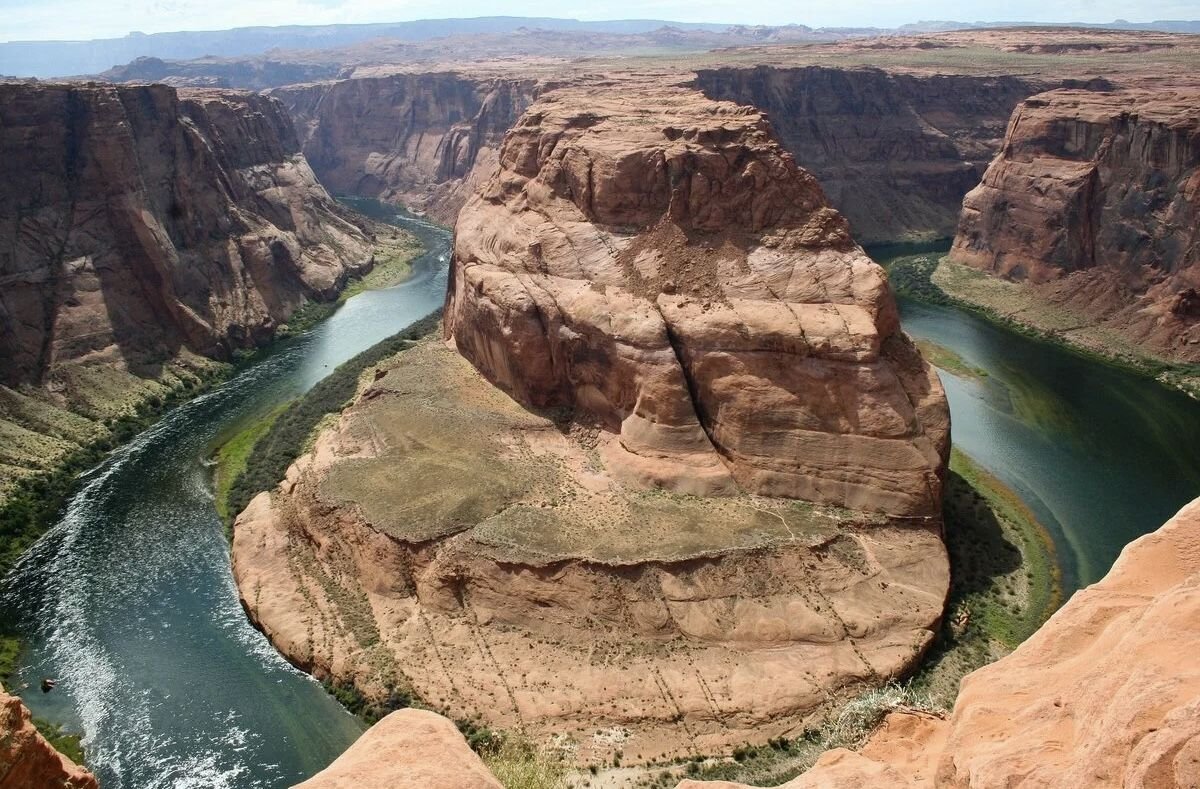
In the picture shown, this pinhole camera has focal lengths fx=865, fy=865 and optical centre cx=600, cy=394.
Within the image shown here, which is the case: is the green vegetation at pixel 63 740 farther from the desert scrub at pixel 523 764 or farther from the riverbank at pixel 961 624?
the riverbank at pixel 961 624

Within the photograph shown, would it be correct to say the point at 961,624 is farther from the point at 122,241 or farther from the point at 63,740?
the point at 122,241

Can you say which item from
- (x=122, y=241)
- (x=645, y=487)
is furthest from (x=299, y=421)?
(x=645, y=487)

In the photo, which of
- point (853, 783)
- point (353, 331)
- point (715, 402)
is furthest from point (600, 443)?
point (353, 331)

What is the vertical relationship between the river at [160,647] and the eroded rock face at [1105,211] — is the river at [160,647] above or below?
below

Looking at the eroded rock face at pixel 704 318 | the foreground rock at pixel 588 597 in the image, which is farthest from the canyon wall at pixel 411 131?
the foreground rock at pixel 588 597

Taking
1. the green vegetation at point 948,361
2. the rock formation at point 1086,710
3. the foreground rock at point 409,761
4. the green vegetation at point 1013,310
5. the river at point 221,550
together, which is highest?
the rock formation at point 1086,710

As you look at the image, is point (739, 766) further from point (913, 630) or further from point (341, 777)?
point (341, 777)

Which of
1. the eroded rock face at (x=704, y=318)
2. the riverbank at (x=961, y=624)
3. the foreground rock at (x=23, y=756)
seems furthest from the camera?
the eroded rock face at (x=704, y=318)
